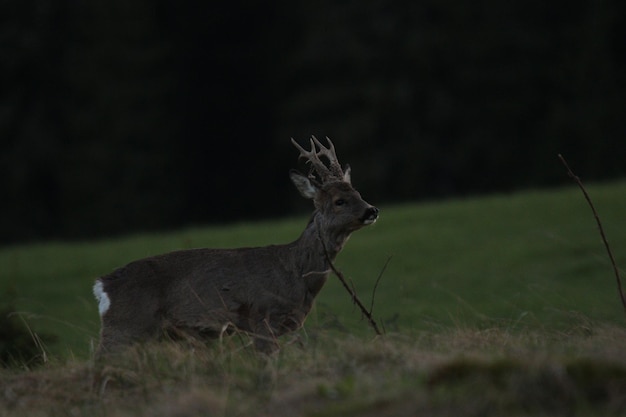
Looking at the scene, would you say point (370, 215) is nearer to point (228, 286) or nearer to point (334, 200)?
point (334, 200)

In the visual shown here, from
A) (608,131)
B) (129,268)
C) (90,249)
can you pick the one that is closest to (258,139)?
(608,131)

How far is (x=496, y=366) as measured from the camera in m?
5.38

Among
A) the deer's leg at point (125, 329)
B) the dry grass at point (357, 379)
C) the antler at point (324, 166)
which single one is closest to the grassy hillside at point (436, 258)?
the antler at point (324, 166)

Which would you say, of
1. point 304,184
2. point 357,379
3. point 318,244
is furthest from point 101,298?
point 357,379

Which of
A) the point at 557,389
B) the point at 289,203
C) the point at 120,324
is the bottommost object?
the point at 289,203

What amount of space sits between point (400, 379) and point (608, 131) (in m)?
29.0

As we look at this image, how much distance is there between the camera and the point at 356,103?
115 ft

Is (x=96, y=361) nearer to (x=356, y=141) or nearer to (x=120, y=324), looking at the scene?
(x=120, y=324)

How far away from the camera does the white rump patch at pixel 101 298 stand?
27.5 feet

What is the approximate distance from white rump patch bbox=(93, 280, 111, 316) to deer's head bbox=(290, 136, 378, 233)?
5.22ft

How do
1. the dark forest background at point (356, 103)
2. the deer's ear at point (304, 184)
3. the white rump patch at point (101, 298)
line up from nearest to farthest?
the white rump patch at point (101, 298) < the deer's ear at point (304, 184) < the dark forest background at point (356, 103)

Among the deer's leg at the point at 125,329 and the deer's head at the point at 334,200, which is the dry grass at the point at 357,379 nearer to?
the deer's leg at the point at 125,329

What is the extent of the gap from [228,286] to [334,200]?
1.01 meters

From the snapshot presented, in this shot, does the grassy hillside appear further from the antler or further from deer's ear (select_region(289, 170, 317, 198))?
deer's ear (select_region(289, 170, 317, 198))
